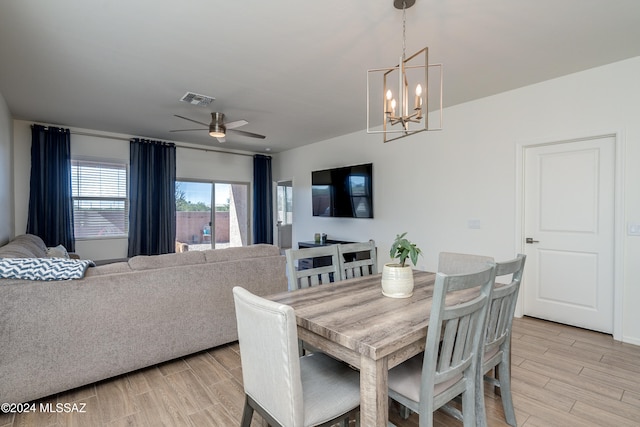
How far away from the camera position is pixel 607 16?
7.06 ft

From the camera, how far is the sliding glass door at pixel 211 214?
6.12m

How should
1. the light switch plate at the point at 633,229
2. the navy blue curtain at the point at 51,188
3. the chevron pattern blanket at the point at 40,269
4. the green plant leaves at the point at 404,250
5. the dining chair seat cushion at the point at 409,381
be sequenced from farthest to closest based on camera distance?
1. the navy blue curtain at the point at 51,188
2. the light switch plate at the point at 633,229
3. the chevron pattern blanket at the point at 40,269
4. the green plant leaves at the point at 404,250
5. the dining chair seat cushion at the point at 409,381

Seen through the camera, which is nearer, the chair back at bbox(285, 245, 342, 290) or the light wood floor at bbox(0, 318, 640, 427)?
the light wood floor at bbox(0, 318, 640, 427)

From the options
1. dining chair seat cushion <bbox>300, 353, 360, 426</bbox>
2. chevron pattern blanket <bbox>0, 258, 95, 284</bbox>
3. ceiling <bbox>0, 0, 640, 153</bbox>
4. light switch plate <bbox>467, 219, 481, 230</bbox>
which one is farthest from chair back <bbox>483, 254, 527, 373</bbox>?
chevron pattern blanket <bbox>0, 258, 95, 284</bbox>

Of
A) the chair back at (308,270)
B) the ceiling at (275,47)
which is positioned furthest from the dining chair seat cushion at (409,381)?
the ceiling at (275,47)

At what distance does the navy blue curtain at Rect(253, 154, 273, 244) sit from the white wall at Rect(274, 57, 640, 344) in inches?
79.2

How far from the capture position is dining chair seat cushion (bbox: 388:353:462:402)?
1382mm

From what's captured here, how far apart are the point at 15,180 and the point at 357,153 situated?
17.0 ft

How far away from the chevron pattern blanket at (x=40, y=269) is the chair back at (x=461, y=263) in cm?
262

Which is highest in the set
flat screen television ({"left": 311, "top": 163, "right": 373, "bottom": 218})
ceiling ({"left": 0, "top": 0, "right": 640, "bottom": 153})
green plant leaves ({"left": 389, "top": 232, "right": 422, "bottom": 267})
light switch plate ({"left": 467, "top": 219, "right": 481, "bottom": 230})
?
ceiling ({"left": 0, "top": 0, "right": 640, "bottom": 153})

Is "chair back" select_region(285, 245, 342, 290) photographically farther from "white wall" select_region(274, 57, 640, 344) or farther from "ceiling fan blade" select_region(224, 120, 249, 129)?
"white wall" select_region(274, 57, 640, 344)

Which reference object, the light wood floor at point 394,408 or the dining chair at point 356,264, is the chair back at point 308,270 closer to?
the dining chair at point 356,264

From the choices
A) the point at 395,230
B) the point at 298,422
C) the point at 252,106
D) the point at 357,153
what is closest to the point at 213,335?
the point at 298,422

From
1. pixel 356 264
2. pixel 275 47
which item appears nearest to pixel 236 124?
pixel 275 47
